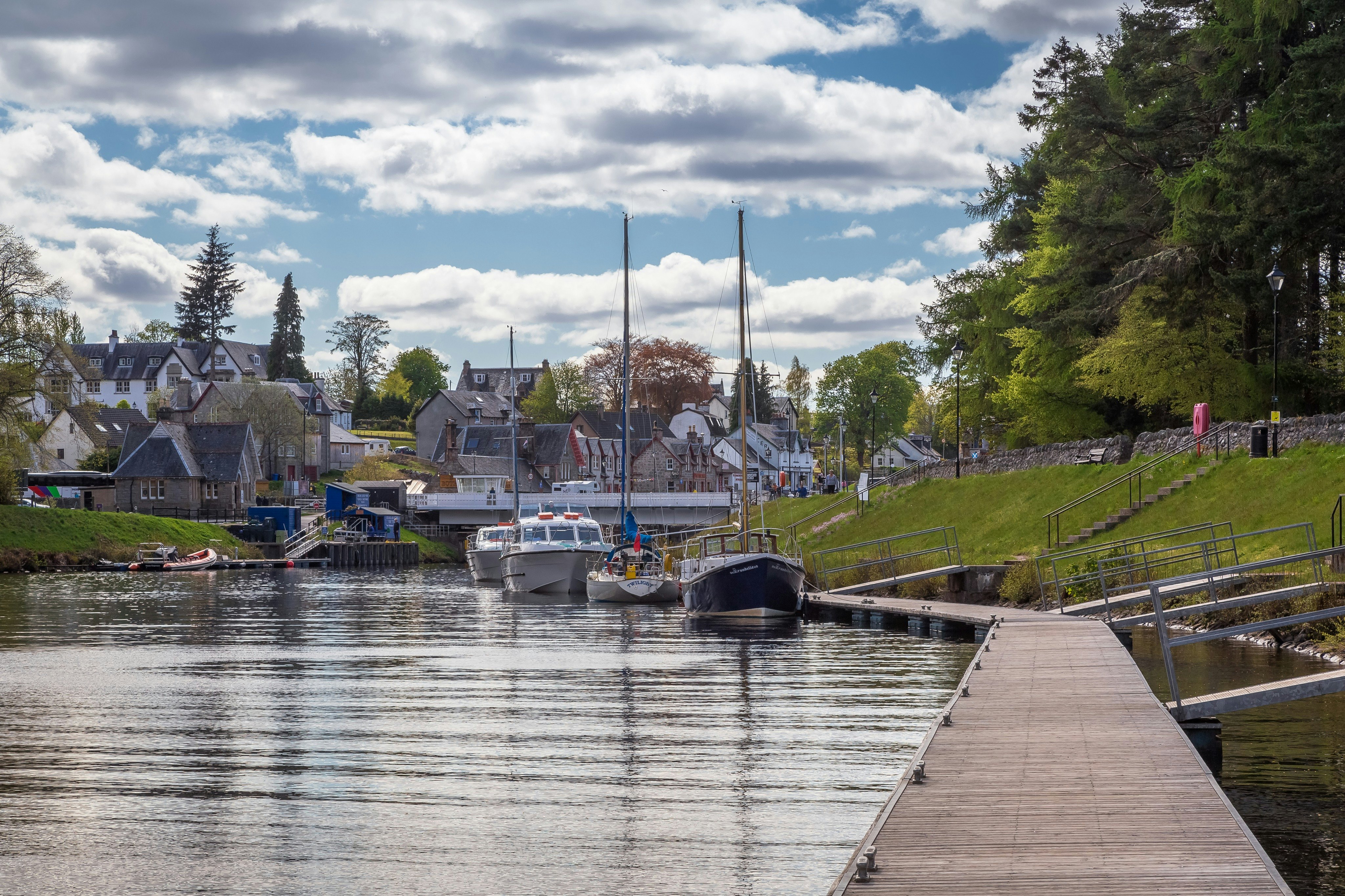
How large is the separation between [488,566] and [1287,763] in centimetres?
5569

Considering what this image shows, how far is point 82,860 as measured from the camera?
39.0ft

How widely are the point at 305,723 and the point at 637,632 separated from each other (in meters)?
17.6

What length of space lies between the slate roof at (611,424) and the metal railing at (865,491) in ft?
203

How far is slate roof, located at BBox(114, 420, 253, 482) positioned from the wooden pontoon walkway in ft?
304

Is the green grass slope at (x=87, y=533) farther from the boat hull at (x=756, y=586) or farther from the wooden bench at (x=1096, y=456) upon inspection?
the wooden bench at (x=1096, y=456)

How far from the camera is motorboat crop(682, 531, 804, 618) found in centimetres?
3966

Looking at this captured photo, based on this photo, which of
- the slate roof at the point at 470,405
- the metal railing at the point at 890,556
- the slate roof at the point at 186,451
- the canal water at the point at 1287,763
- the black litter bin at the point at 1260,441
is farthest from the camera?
the slate roof at the point at 470,405

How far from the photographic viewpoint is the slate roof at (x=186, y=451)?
3989 inches

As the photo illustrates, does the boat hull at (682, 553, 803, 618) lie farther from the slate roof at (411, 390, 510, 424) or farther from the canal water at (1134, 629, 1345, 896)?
the slate roof at (411, 390, 510, 424)

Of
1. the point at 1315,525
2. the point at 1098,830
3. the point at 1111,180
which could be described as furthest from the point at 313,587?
the point at 1098,830

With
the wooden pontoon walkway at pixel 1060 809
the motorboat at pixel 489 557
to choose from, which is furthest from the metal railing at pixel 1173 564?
the motorboat at pixel 489 557

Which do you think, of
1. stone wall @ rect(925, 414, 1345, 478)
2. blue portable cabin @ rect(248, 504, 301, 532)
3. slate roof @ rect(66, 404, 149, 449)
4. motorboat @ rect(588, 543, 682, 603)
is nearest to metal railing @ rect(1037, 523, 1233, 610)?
stone wall @ rect(925, 414, 1345, 478)

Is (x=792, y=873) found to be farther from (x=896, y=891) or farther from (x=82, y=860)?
(x=82, y=860)

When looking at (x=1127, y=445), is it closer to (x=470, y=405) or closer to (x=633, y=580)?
(x=633, y=580)
